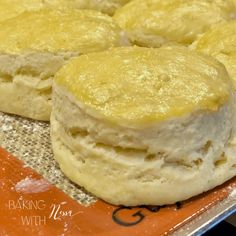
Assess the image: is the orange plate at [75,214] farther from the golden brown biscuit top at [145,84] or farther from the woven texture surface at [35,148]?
the golden brown biscuit top at [145,84]

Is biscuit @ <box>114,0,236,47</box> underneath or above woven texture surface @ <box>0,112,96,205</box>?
above

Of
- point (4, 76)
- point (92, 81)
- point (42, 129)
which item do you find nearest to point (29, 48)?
point (4, 76)

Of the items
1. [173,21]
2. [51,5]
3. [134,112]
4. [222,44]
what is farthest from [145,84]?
[51,5]

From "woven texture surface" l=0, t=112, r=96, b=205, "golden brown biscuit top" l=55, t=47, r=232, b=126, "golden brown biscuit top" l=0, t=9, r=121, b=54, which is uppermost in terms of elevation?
"golden brown biscuit top" l=55, t=47, r=232, b=126

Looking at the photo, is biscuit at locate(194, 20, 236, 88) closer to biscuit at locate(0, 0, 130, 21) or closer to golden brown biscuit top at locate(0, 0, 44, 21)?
biscuit at locate(0, 0, 130, 21)

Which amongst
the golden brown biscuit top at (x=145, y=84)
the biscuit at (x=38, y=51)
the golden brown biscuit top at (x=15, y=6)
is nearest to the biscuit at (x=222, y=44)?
the golden brown biscuit top at (x=145, y=84)

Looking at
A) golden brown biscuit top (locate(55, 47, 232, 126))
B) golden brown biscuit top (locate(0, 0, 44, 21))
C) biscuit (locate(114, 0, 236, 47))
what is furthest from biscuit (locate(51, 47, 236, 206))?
golden brown biscuit top (locate(0, 0, 44, 21))
